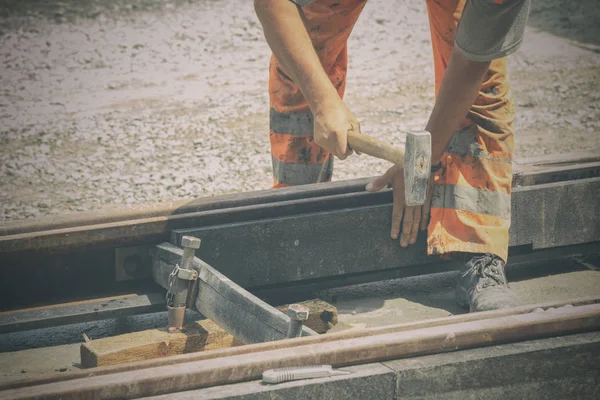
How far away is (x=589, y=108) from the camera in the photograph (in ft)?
22.6

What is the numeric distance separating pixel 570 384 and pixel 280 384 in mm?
818

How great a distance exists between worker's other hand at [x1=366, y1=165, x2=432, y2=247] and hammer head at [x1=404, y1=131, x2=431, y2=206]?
618mm

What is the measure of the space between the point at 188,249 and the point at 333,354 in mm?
903

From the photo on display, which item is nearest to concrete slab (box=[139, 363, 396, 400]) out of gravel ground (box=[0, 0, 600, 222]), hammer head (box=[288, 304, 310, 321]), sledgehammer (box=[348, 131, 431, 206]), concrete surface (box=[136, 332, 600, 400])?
concrete surface (box=[136, 332, 600, 400])

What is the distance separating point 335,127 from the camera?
9.04ft

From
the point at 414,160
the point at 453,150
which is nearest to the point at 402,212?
the point at 453,150

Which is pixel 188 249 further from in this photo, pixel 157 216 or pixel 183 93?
pixel 183 93

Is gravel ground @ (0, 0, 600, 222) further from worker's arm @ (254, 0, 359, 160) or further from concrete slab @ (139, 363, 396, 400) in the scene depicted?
concrete slab @ (139, 363, 396, 400)

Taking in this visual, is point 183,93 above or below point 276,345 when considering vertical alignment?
above

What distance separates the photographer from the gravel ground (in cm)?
555

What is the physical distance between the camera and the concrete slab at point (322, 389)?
1.94 m

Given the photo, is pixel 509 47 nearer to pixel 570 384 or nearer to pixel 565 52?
pixel 570 384

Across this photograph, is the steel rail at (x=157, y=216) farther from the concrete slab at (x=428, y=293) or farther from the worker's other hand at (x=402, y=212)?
the concrete slab at (x=428, y=293)

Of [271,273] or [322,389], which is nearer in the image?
[322,389]
